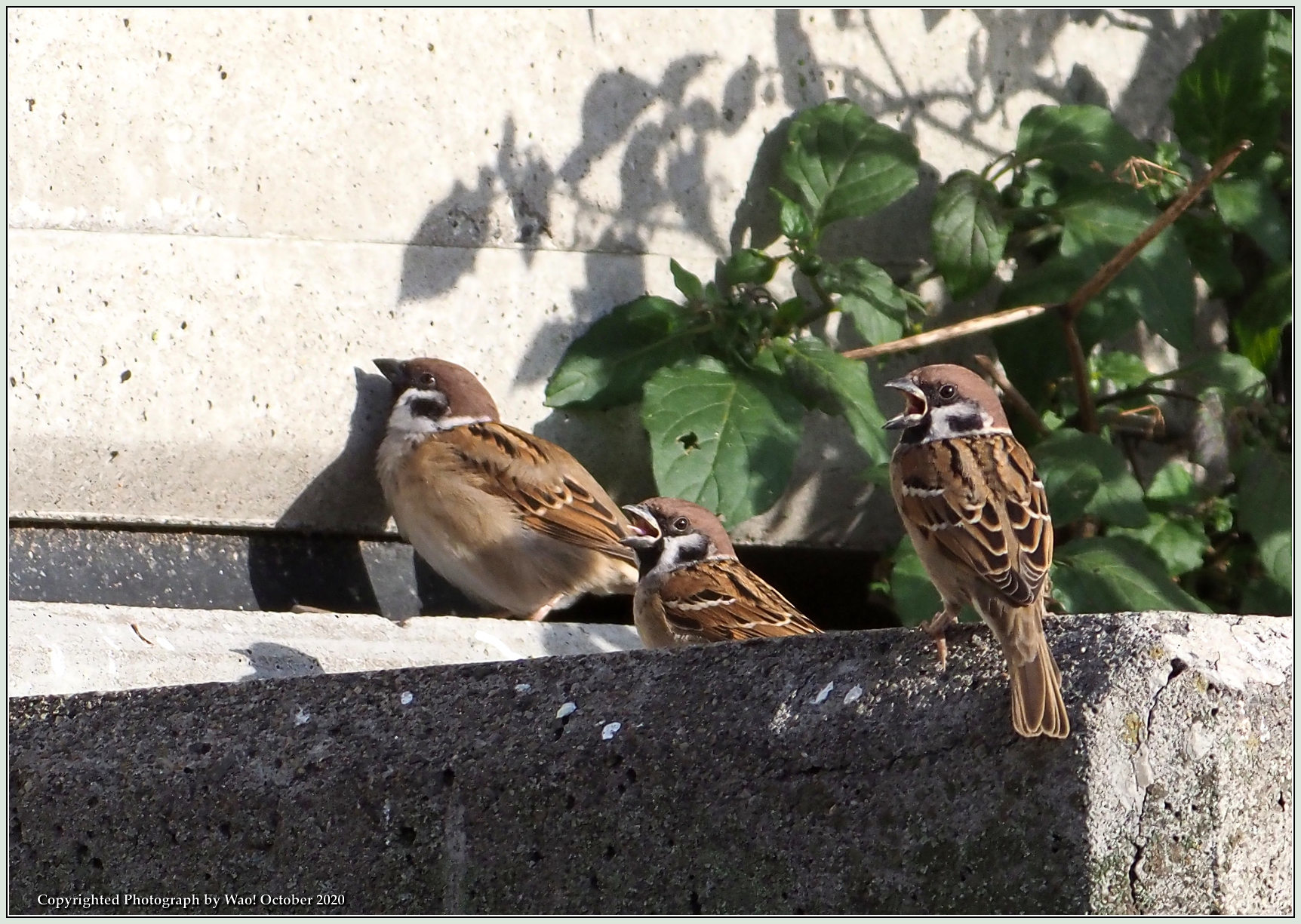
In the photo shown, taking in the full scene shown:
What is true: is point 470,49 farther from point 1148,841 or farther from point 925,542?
point 1148,841

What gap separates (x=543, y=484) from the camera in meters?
3.65

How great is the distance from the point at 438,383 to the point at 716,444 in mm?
621

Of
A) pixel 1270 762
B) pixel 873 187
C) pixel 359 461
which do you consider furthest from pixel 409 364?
pixel 1270 762

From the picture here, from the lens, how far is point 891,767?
1925 millimetres

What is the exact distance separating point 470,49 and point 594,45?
305 mm

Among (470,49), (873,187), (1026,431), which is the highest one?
(470,49)

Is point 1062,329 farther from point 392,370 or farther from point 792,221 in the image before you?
point 392,370

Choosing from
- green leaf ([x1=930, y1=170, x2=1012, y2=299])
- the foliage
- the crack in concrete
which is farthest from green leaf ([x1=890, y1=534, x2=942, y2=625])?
the crack in concrete

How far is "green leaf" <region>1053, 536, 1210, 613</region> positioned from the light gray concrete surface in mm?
1086

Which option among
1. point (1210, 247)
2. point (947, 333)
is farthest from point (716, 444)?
point (1210, 247)

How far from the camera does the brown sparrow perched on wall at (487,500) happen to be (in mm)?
3502

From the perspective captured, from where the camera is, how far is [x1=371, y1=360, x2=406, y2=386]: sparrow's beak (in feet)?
11.3

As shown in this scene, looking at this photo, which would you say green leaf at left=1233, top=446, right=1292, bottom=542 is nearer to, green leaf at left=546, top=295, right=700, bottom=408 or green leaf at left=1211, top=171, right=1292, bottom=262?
green leaf at left=1211, top=171, right=1292, bottom=262

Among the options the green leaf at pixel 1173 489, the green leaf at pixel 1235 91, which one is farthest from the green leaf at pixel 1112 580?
the green leaf at pixel 1235 91
